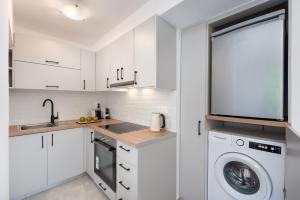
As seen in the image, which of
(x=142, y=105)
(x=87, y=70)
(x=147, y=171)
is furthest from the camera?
(x=87, y=70)

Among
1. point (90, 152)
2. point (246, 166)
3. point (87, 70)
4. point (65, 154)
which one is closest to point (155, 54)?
point (246, 166)

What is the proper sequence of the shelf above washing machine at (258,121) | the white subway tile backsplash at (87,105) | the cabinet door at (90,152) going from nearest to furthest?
the shelf above washing machine at (258,121) → the white subway tile backsplash at (87,105) → the cabinet door at (90,152)

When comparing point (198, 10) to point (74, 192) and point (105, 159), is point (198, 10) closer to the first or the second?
point (105, 159)

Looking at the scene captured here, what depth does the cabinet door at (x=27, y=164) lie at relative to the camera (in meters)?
1.66

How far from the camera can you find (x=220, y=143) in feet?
4.35

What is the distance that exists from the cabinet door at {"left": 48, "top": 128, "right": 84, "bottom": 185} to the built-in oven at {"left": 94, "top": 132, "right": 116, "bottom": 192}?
1.27 ft

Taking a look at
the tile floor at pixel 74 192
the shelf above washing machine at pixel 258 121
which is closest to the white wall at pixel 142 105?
the shelf above washing machine at pixel 258 121

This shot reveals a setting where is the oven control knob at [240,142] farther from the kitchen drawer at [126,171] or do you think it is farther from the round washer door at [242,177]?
the kitchen drawer at [126,171]

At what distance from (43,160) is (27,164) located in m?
0.16

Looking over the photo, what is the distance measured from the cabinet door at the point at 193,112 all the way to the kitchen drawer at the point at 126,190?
64 cm

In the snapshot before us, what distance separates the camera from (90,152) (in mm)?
2137

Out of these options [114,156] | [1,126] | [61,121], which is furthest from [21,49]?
[114,156]

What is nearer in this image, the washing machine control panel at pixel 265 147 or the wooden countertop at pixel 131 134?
the washing machine control panel at pixel 265 147

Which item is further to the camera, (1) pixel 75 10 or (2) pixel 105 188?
(2) pixel 105 188
